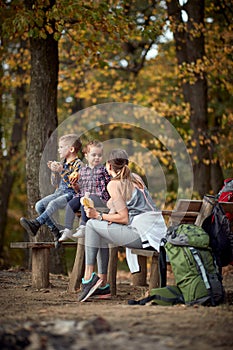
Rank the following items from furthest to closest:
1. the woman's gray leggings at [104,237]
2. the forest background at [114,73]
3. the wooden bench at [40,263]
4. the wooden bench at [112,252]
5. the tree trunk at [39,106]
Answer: the forest background at [114,73]
the tree trunk at [39,106]
the wooden bench at [40,263]
the woman's gray leggings at [104,237]
the wooden bench at [112,252]

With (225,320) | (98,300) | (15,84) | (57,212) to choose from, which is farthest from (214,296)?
(15,84)

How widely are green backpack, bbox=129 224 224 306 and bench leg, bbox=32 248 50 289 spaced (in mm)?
2353

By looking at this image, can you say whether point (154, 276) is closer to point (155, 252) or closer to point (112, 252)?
point (155, 252)

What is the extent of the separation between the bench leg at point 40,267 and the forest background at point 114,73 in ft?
6.15

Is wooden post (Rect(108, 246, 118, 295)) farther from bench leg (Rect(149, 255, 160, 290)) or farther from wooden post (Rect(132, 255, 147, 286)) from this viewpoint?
wooden post (Rect(132, 255, 147, 286))

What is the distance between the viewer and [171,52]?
21.1m

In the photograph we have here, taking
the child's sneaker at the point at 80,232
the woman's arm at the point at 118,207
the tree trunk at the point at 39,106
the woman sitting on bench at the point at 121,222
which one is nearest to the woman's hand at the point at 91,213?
the woman sitting on bench at the point at 121,222

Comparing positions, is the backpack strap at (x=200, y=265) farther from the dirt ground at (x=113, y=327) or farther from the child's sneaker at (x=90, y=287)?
the child's sneaker at (x=90, y=287)

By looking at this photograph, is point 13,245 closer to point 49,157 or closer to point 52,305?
point 52,305

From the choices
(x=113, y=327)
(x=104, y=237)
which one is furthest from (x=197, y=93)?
(x=113, y=327)

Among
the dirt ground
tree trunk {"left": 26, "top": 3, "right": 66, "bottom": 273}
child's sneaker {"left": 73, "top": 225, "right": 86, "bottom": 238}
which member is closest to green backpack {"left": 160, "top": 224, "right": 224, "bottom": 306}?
the dirt ground

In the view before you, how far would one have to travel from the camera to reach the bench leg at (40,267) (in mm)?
8344

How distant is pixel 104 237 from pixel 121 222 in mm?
329

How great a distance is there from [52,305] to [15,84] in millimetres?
11330
